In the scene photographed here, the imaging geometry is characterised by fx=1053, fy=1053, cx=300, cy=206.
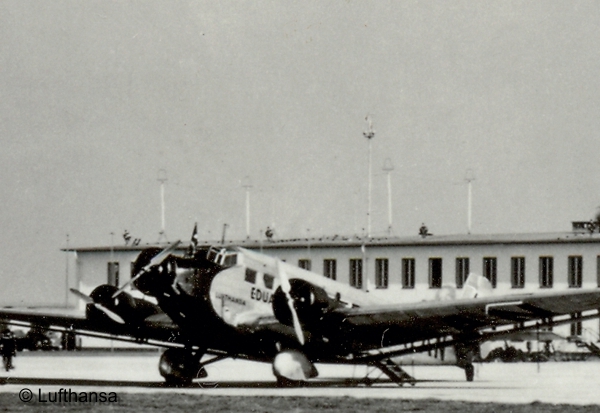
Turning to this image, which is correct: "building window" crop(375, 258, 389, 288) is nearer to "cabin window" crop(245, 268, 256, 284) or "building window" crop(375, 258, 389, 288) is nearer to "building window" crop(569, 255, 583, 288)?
"building window" crop(569, 255, 583, 288)

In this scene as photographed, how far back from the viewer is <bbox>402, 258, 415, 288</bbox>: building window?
70875 millimetres

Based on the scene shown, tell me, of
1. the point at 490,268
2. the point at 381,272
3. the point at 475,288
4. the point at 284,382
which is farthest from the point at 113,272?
the point at 284,382

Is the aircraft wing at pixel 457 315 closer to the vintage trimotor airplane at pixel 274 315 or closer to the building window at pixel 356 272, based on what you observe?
the vintage trimotor airplane at pixel 274 315

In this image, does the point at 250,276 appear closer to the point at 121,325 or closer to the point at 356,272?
the point at 121,325

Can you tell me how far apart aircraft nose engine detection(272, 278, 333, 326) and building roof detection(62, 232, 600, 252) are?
3994cm

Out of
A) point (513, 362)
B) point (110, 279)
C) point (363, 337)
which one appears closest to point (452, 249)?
point (513, 362)

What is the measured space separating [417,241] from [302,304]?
46.3 m

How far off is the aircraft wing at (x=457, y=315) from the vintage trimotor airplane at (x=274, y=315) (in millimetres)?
26

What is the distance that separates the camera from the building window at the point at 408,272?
70875 millimetres

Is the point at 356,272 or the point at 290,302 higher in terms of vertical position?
the point at 290,302

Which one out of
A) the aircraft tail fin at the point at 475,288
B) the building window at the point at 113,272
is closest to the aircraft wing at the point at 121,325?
the aircraft tail fin at the point at 475,288

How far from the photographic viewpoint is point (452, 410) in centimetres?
1955

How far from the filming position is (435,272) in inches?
2773

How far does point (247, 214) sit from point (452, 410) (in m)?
55.4
